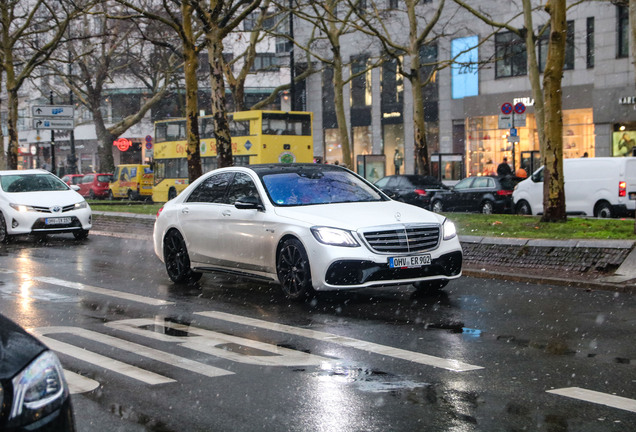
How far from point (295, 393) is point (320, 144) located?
176ft

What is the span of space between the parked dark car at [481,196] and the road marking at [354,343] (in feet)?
68.1

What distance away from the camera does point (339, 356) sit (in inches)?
295

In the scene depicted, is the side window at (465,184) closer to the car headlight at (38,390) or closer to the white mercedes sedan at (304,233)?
the white mercedes sedan at (304,233)

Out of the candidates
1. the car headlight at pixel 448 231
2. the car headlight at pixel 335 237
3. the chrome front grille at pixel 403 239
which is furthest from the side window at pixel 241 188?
the car headlight at pixel 448 231

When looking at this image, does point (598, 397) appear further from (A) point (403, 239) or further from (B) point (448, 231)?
(B) point (448, 231)

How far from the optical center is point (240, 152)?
38.8 metres

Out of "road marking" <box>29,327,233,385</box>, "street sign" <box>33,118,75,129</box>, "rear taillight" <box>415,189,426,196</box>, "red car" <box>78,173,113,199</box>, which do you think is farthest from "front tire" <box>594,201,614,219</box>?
"red car" <box>78,173,113,199</box>

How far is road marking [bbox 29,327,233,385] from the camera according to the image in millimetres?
6816

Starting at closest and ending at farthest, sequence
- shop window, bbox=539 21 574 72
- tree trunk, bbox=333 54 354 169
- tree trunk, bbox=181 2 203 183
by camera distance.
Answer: tree trunk, bbox=181 2 203 183
tree trunk, bbox=333 54 354 169
shop window, bbox=539 21 574 72

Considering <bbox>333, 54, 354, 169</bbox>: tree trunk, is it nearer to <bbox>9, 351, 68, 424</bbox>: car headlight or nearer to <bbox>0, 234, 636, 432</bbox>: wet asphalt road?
<bbox>0, 234, 636, 432</bbox>: wet asphalt road

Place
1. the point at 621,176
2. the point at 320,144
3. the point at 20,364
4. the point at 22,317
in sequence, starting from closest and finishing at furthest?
the point at 20,364
the point at 22,317
the point at 621,176
the point at 320,144

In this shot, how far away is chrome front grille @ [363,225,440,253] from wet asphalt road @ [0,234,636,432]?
636mm

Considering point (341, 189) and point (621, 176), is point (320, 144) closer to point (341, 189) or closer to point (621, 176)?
point (621, 176)

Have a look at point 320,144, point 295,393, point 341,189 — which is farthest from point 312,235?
point 320,144
